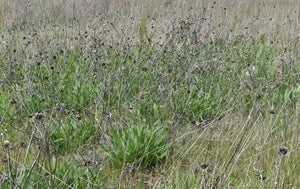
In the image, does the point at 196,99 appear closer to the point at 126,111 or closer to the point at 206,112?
the point at 206,112

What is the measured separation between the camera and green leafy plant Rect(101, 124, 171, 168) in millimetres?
2439

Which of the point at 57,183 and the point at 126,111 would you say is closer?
the point at 57,183

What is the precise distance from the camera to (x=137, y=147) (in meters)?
2.44

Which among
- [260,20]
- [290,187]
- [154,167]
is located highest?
[260,20]

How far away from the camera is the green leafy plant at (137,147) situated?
Result: 244 cm

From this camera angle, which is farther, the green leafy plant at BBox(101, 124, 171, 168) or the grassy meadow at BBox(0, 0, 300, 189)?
the green leafy plant at BBox(101, 124, 171, 168)

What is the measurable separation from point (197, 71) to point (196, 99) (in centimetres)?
74

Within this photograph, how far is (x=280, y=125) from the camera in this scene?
2607 mm

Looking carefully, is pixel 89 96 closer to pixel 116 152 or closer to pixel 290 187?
pixel 116 152

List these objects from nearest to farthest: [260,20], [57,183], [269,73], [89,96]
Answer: [57,183] < [89,96] < [269,73] < [260,20]

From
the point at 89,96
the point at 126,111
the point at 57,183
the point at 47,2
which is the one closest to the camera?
the point at 57,183

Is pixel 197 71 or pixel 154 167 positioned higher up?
pixel 197 71

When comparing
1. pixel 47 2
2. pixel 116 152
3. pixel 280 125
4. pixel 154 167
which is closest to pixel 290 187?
pixel 280 125

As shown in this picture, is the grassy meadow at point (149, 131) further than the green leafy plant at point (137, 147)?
No
